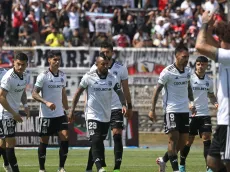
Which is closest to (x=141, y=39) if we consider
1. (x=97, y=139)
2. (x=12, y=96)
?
(x=12, y=96)

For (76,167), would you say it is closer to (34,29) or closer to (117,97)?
(117,97)

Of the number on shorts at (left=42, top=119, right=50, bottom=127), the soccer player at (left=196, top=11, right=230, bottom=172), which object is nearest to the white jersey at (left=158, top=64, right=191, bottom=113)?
the number on shorts at (left=42, top=119, right=50, bottom=127)

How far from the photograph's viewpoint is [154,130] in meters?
32.4

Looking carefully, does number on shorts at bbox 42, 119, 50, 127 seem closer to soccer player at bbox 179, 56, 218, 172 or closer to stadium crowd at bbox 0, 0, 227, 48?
soccer player at bbox 179, 56, 218, 172

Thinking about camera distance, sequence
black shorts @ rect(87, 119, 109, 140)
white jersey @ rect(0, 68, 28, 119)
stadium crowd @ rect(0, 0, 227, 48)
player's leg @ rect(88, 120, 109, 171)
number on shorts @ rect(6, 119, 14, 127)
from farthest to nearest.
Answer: stadium crowd @ rect(0, 0, 227, 48) < number on shorts @ rect(6, 119, 14, 127) < white jersey @ rect(0, 68, 28, 119) < black shorts @ rect(87, 119, 109, 140) < player's leg @ rect(88, 120, 109, 171)

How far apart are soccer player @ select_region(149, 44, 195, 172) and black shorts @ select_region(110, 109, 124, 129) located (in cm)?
72

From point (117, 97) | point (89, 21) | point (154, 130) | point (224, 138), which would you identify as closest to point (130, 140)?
point (154, 130)

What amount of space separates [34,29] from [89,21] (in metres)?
2.38

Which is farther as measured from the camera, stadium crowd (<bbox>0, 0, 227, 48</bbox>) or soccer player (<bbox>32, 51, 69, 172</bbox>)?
stadium crowd (<bbox>0, 0, 227, 48</bbox>)

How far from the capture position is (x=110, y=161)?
22.0 metres

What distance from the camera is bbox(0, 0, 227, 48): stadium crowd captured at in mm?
33500

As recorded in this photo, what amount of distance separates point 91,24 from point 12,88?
60.0ft

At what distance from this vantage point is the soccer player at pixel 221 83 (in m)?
10.6

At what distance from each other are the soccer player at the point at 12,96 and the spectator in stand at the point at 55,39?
16062 millimetres
